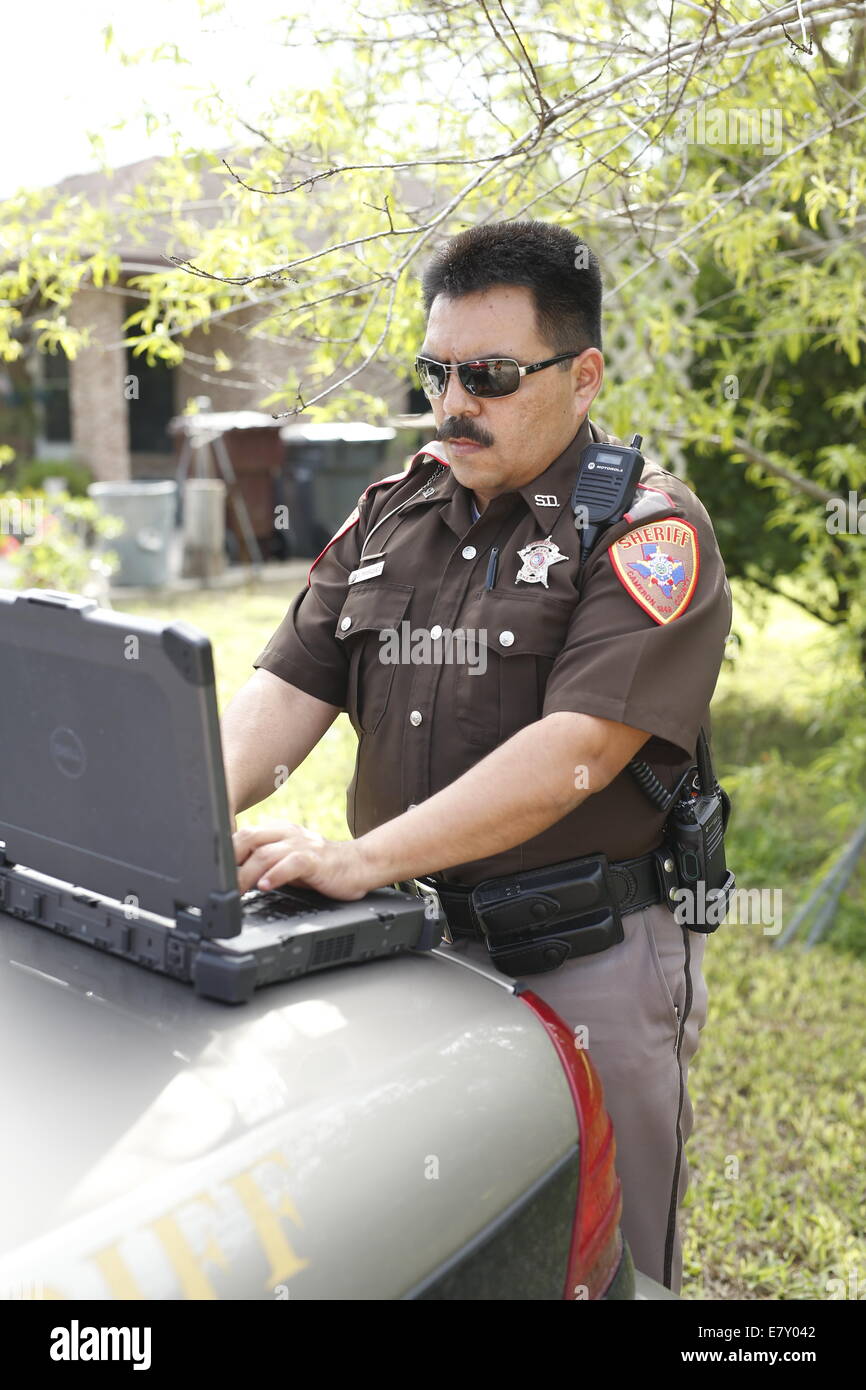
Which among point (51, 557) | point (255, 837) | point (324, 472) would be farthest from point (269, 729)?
point (324, 472)

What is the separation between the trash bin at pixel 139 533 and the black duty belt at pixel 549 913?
10.5 metres

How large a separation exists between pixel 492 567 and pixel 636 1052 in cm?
83

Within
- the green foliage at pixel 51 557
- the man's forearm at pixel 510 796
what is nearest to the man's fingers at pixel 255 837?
the man's forearm at pixel 510 796

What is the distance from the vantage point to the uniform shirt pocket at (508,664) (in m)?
2.10

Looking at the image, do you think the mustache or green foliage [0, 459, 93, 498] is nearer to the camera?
the mustache

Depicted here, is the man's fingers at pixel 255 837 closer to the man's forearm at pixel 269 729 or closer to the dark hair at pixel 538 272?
the man's forearm at pixel 269 729

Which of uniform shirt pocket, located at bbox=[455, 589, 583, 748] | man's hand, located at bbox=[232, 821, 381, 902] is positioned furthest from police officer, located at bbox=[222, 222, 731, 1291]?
man's hand, located at bbox=[232, 821, 381, 902]

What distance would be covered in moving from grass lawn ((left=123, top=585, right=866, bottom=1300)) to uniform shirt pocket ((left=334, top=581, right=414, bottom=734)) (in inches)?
65.4

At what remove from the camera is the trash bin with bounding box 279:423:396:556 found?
1401 centimetres

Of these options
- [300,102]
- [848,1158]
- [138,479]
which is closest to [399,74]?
[300,102]

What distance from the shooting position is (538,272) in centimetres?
212


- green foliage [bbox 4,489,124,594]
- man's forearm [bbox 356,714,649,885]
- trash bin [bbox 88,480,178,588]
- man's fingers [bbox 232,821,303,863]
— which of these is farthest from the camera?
trash bin [bbox 88,480,178,588]

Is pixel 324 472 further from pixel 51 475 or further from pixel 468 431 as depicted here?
pixel 468 431

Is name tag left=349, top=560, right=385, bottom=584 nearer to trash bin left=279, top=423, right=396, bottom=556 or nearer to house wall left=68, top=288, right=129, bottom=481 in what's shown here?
trash bin left=279, top=423, right=396, bottom=556
